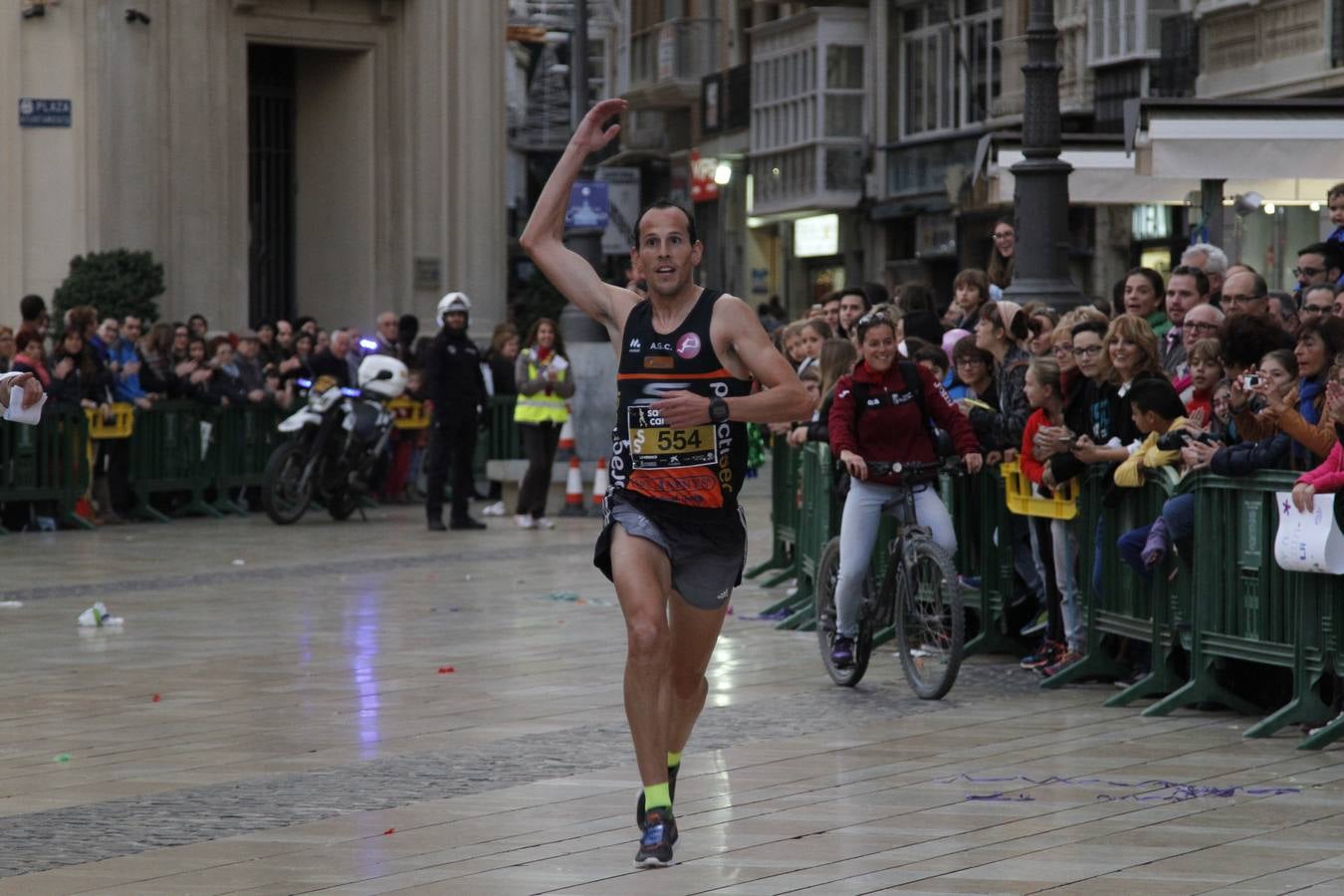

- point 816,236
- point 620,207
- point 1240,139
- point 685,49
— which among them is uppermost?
point 685,49

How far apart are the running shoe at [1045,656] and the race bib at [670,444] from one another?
472 centimetres

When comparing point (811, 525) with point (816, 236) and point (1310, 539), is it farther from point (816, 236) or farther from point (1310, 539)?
point (816, 236)

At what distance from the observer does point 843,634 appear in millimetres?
11164

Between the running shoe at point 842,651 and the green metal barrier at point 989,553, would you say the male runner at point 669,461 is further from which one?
the green metal barrier at point 989,553

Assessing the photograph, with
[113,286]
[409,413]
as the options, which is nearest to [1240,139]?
[409,413]

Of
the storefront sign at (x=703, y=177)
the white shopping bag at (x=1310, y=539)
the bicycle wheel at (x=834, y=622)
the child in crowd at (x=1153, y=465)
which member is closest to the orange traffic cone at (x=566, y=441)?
the bicycle wheel at (x=834, y=622)

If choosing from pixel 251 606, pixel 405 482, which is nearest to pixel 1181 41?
pixel 405 482

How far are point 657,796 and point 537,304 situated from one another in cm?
3165

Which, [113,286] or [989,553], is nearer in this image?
[989,553]

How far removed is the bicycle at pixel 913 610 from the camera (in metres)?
10.7

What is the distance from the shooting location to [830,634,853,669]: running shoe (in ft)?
36.6

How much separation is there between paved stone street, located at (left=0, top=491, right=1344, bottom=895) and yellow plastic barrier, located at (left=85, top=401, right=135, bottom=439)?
7.01 metres

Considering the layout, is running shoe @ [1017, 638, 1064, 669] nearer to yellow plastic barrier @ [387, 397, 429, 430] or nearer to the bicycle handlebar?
the bicycle handlebar

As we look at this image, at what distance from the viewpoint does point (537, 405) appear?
824 inches
